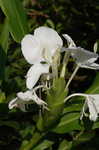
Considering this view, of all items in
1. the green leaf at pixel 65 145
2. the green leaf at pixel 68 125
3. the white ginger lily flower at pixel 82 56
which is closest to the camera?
the white ginger lily flower at pixel 82 56

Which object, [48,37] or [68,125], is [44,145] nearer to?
[68,125]

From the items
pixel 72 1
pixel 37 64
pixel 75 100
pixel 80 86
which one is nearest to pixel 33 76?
pixel 37 64

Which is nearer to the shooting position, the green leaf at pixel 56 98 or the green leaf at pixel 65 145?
the green leaf at pixel 56 98

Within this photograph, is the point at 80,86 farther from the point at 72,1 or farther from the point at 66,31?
the point at 72,1

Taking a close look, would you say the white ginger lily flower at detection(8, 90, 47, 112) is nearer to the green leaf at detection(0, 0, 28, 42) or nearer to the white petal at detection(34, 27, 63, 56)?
the white petal at detection(34, 27, 63, 56)

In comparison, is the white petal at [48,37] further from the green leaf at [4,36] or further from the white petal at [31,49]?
the green leaf at [4,36]

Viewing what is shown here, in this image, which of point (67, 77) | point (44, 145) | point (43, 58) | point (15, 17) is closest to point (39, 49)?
point (43, 58)

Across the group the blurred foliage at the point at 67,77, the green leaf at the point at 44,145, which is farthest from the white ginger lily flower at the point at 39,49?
the green leaf at the point at 44,145
